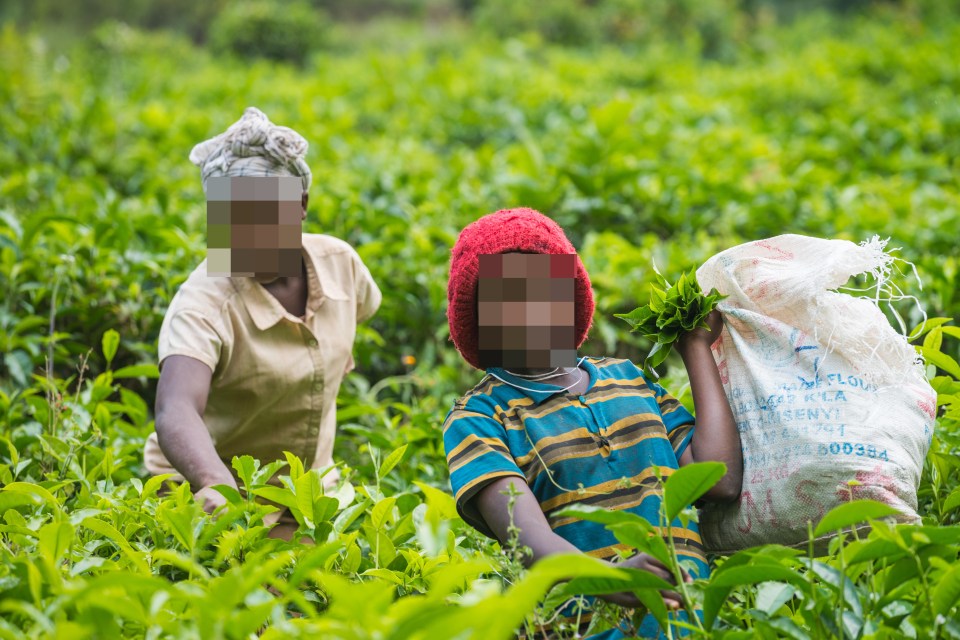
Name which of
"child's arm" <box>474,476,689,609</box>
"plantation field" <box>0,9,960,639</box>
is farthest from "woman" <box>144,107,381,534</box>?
"child's arm" <box>474,476,689,609</box>

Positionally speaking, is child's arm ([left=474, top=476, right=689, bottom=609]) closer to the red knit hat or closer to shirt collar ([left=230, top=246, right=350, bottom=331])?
Result: the red knit hat

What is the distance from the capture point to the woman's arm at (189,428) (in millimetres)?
2264

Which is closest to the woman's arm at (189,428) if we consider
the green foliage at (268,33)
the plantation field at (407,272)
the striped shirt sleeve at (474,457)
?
the plantation field at (407,272)

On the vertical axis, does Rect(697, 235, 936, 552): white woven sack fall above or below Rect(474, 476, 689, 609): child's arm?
above

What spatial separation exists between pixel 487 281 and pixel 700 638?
77cm

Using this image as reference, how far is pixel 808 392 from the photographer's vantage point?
6.11 feet

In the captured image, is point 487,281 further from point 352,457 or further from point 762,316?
point 352,457

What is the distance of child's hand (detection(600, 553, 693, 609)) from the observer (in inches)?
61.8

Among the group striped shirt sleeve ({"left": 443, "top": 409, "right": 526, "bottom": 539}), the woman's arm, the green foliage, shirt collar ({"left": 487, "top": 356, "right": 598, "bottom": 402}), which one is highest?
the green foliage

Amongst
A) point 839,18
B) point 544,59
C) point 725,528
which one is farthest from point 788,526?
point 839,18

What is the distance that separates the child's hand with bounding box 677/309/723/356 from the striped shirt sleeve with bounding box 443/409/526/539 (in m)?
0.42

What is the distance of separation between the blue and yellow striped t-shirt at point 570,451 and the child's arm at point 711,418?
0.05 metres

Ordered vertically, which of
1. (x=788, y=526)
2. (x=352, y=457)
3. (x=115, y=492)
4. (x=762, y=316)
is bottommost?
(x=352, y=457)

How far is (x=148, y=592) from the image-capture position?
1.46 metres
